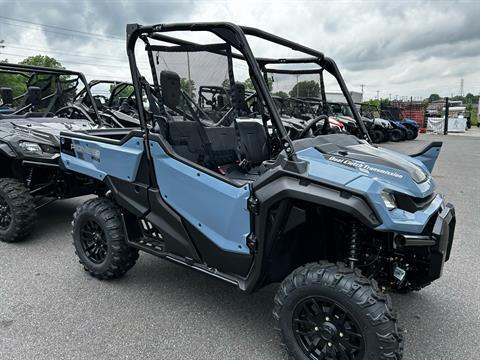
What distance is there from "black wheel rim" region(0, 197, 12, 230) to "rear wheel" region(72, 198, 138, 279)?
4.05 feet

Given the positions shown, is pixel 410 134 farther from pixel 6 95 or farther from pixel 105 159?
pixel 105 159

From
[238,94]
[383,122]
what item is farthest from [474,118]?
[238,94]

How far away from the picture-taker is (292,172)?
2293 millimetres

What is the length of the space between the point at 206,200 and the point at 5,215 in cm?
287

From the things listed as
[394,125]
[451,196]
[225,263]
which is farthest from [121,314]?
[394,125]

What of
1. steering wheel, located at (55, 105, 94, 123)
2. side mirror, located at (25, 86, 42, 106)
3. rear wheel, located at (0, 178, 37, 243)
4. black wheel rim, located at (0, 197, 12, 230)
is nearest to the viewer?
rear wheel, located at (0, 178, 37, 243)

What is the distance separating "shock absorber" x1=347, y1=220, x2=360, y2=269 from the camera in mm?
2322

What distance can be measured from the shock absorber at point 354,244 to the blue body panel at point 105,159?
1615 millimetres

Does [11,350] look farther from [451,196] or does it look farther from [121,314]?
[451,196]

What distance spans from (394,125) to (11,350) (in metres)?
17.5

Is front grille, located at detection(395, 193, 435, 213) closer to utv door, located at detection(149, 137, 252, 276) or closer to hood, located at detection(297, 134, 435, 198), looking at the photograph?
hood, located at detection(297, 134, 435, 198)

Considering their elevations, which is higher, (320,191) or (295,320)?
(320,191)

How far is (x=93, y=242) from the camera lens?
3.56 meters

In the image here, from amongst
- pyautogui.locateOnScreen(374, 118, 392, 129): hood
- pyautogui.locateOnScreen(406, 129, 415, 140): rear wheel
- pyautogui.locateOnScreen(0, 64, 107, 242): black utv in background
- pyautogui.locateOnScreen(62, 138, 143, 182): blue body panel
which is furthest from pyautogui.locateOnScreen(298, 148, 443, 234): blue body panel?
pyautogui.locateOnScreen(406, 129, 415, 140): rear wheel
